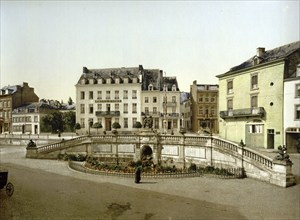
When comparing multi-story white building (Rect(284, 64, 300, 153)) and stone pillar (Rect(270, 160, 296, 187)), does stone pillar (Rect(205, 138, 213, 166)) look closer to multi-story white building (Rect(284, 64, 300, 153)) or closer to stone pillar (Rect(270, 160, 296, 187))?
multi-story white building (Rect(284, 64, 300, 153))

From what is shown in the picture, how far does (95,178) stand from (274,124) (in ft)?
36.2

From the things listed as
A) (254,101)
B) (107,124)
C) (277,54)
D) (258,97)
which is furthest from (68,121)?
(277,54)

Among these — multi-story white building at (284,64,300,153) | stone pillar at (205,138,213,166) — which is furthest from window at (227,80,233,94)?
stone pillar at (205,138,213,166)

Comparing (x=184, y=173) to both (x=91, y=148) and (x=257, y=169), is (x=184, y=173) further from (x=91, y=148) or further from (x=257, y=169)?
(x=91, y=148)

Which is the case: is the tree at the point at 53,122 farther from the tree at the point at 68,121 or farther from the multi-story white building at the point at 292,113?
the multi-story white building at the point at 292,113

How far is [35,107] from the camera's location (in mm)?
26578

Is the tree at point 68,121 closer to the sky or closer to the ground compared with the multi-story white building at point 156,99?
closer to the ground

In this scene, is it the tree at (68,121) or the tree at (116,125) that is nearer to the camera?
the tree at (116,125)

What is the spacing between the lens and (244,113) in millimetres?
18703

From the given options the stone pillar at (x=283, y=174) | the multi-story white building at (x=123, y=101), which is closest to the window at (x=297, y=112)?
the stone pillar at (x=283, y=174)

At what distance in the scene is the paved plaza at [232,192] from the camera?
7926 mm

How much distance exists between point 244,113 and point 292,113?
355 centimetres

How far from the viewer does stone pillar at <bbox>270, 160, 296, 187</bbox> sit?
9961 mm

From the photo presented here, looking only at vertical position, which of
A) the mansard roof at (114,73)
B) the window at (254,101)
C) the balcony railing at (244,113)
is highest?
the mansard roof at (114,73)
